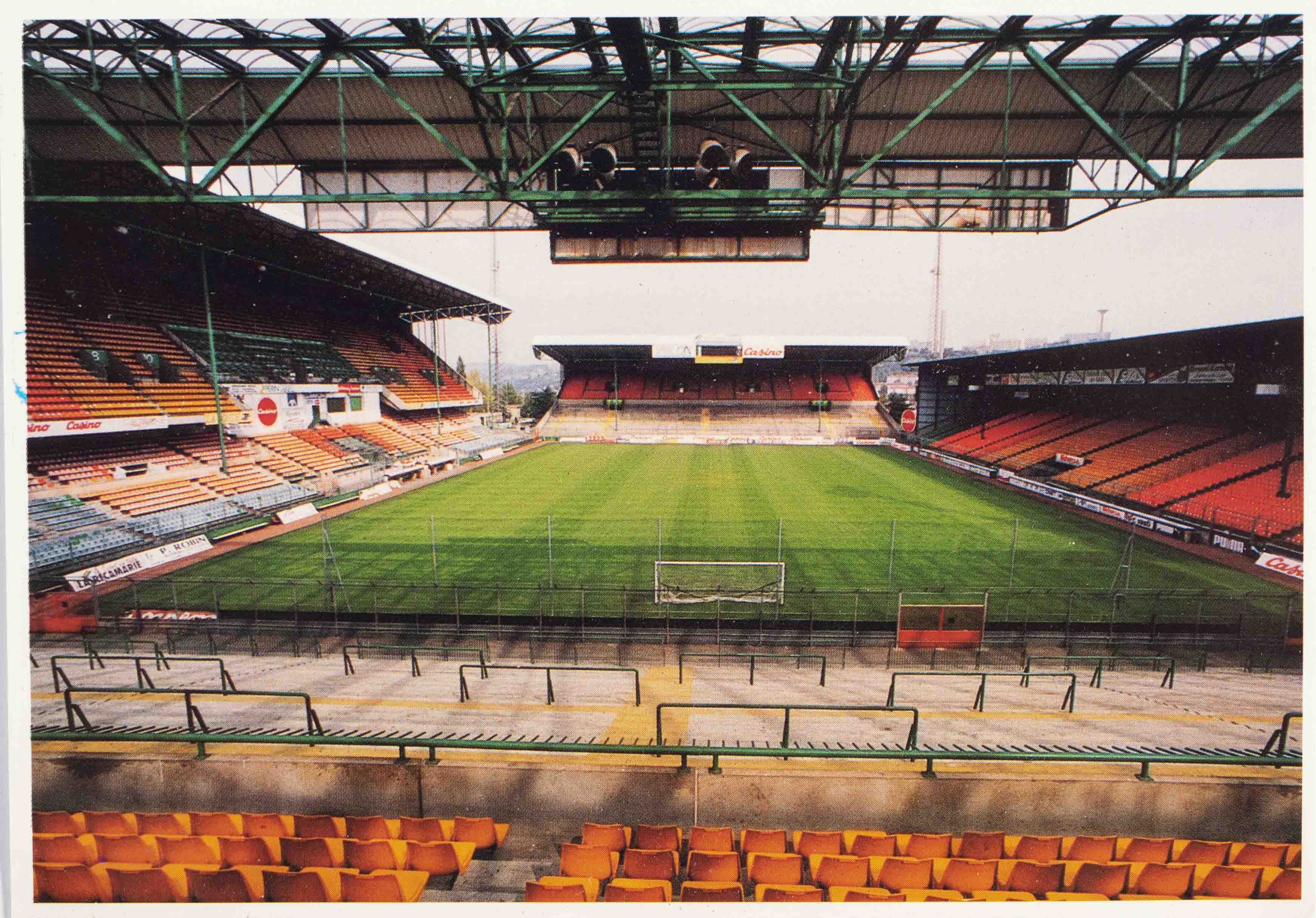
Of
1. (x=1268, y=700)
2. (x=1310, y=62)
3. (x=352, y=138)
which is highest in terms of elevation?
(x=352, y=138)

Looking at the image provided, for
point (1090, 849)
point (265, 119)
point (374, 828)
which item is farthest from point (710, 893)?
point (265, 119)

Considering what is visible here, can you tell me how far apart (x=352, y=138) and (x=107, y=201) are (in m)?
2.61

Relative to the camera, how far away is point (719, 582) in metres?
10.8

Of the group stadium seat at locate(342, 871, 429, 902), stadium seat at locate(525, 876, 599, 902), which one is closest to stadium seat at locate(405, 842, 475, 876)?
stadium seat at locate(342, 871, 429, 902)

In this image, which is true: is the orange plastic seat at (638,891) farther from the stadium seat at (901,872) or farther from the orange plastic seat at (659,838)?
the stadium seat at (901,872)

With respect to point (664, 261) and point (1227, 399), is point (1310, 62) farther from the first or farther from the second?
point (1227, 399)

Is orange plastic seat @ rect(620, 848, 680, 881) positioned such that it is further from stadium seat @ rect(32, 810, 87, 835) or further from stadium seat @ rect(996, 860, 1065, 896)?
stadium seat @ rect(32, 810, 87, 835)

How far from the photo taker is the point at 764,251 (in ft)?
22.6

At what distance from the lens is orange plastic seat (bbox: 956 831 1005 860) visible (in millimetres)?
3207

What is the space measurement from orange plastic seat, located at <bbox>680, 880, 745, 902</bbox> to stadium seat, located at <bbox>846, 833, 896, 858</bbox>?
0.87 metres

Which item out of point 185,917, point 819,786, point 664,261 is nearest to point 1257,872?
point 819,786

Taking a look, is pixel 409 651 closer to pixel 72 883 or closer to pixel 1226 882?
pixel 72 883

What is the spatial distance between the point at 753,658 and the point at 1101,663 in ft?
15.9

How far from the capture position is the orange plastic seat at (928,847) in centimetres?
323
